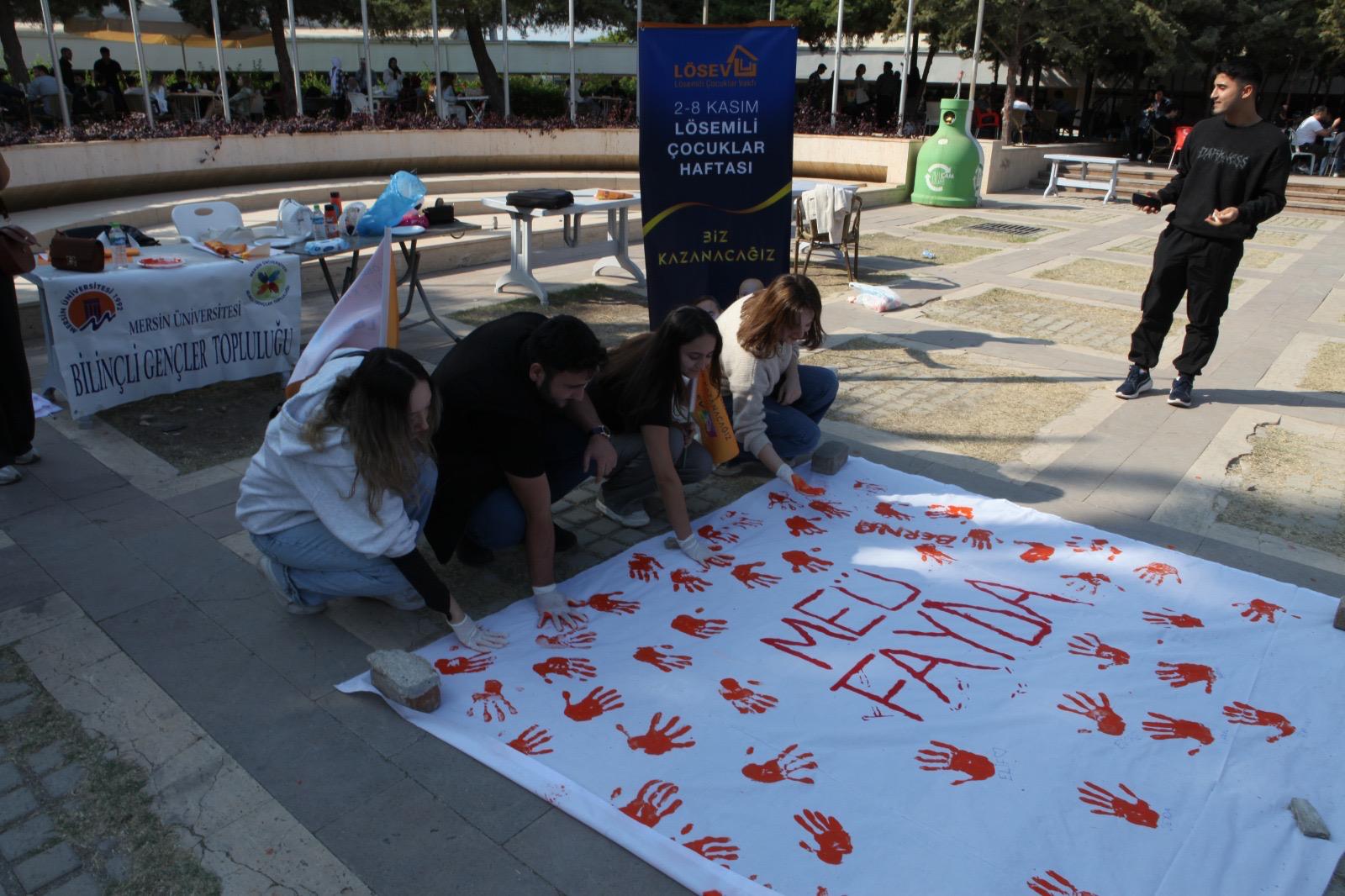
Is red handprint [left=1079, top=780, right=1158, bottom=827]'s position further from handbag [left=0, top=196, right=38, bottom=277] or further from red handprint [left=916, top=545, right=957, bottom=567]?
handbag [left=0, top=196, right=38, bottom=277]

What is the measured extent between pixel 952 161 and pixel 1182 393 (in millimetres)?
9129

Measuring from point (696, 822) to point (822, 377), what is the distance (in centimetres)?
266

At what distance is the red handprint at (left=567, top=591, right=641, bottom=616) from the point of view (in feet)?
10.6

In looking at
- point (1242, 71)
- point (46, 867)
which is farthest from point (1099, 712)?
point (1242, 71)

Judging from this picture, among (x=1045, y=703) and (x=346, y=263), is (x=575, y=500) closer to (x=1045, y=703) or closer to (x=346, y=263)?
(x=1045, y=703)

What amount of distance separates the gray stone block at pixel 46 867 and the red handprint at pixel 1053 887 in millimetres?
2209

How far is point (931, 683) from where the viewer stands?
284cm

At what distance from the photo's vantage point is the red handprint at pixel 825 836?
217cm

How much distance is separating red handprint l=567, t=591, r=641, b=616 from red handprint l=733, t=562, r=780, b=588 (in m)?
0.42

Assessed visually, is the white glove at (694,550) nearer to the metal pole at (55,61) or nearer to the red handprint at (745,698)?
the red handprint at (745,698)

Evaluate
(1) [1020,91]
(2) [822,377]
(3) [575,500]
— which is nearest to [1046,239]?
(2) [822,377]

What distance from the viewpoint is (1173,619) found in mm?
3191

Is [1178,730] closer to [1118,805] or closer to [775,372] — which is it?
[1118,805]

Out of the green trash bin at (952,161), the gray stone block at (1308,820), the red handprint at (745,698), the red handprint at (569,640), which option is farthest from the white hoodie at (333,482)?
the green trash bin at (952,161)
